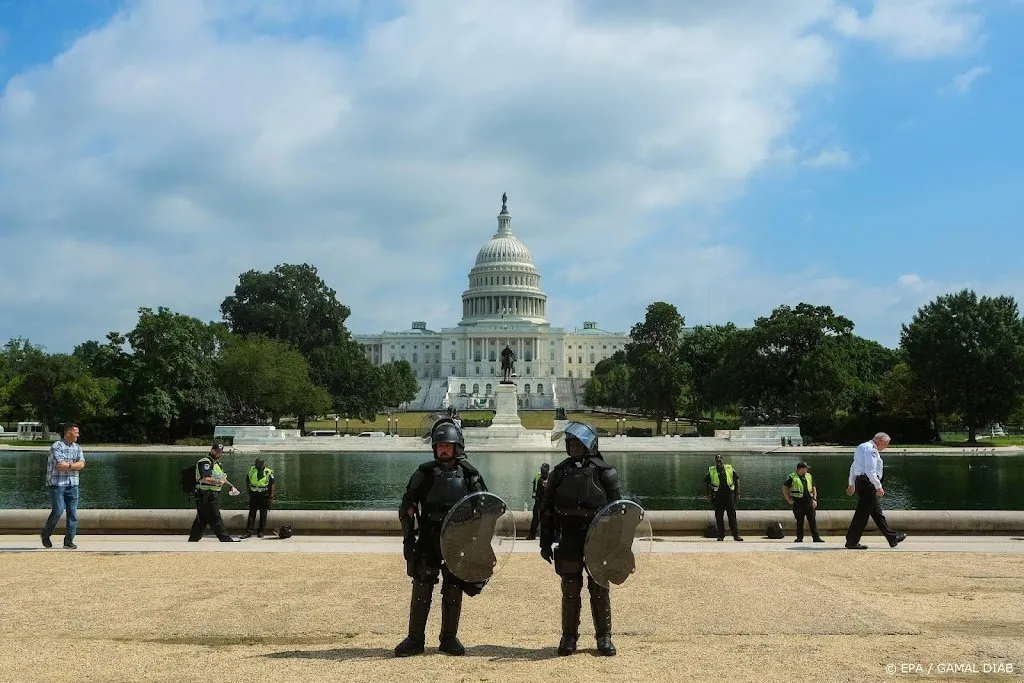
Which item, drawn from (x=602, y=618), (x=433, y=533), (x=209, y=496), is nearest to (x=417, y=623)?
(x=433, y=533)

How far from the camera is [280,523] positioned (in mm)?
15328

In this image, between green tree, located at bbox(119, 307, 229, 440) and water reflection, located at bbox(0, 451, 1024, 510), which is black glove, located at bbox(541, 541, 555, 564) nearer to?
water reflection, located at bbox(0, 451, 1024, 510)

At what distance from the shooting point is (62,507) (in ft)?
44.1

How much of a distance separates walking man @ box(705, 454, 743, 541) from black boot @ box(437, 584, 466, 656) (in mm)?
7623

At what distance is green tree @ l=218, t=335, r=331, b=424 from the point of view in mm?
62594

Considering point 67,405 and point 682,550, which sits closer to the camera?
point 682,550

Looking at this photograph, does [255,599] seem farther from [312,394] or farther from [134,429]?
[312,394]

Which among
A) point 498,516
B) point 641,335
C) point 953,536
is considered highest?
point 641,335

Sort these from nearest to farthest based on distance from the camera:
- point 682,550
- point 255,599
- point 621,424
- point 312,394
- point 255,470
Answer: point 255,599, point 682,550, point 255,470, point 312,394, point 621,424

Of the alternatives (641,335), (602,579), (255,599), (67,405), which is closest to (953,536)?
(602,579)

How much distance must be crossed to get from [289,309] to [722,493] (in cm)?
7093

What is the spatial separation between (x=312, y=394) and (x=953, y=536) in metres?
54.5

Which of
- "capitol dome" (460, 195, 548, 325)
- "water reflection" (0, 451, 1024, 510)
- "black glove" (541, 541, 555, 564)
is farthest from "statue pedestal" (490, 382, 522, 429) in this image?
"capitol dome" (460, 195, 548, 325)

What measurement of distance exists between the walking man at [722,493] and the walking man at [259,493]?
6694 millimetres
